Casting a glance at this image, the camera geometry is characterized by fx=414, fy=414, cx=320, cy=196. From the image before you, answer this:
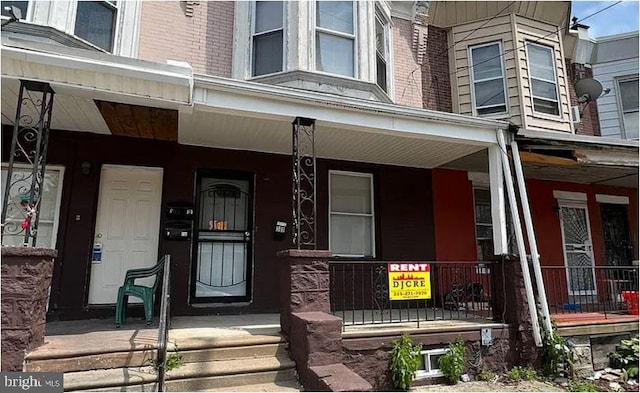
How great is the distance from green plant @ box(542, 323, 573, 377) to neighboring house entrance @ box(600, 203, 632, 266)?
5151 mm

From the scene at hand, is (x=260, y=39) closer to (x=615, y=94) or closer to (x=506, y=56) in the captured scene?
(x=506, y=56)

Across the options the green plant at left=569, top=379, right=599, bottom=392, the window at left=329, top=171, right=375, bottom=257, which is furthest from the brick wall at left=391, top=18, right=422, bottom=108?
the green plant at left=569, top=379, right=599, bottom=392

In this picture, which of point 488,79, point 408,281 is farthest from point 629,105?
point 408,281

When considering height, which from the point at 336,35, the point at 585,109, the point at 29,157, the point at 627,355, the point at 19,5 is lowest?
the point at 627,355

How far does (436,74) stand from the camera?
863 cm

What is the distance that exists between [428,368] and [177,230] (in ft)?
12.5

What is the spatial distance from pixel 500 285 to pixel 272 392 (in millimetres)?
3279

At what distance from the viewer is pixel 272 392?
363cm

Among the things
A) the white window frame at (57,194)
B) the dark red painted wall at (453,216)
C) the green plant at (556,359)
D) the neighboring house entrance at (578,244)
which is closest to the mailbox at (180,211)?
the white window frame at (57,194)

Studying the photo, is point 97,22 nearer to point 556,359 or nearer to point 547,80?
point 556,359

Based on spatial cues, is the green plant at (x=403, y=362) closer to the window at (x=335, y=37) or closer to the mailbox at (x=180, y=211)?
the mailbox at (x=180, y=211)

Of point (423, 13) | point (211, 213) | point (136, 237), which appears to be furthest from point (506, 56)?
point (136, 237)

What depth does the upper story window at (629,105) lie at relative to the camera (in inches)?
387

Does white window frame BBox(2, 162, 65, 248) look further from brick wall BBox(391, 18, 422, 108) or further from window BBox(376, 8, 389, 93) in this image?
brick wall BBox(391, 18, 422, 108)
